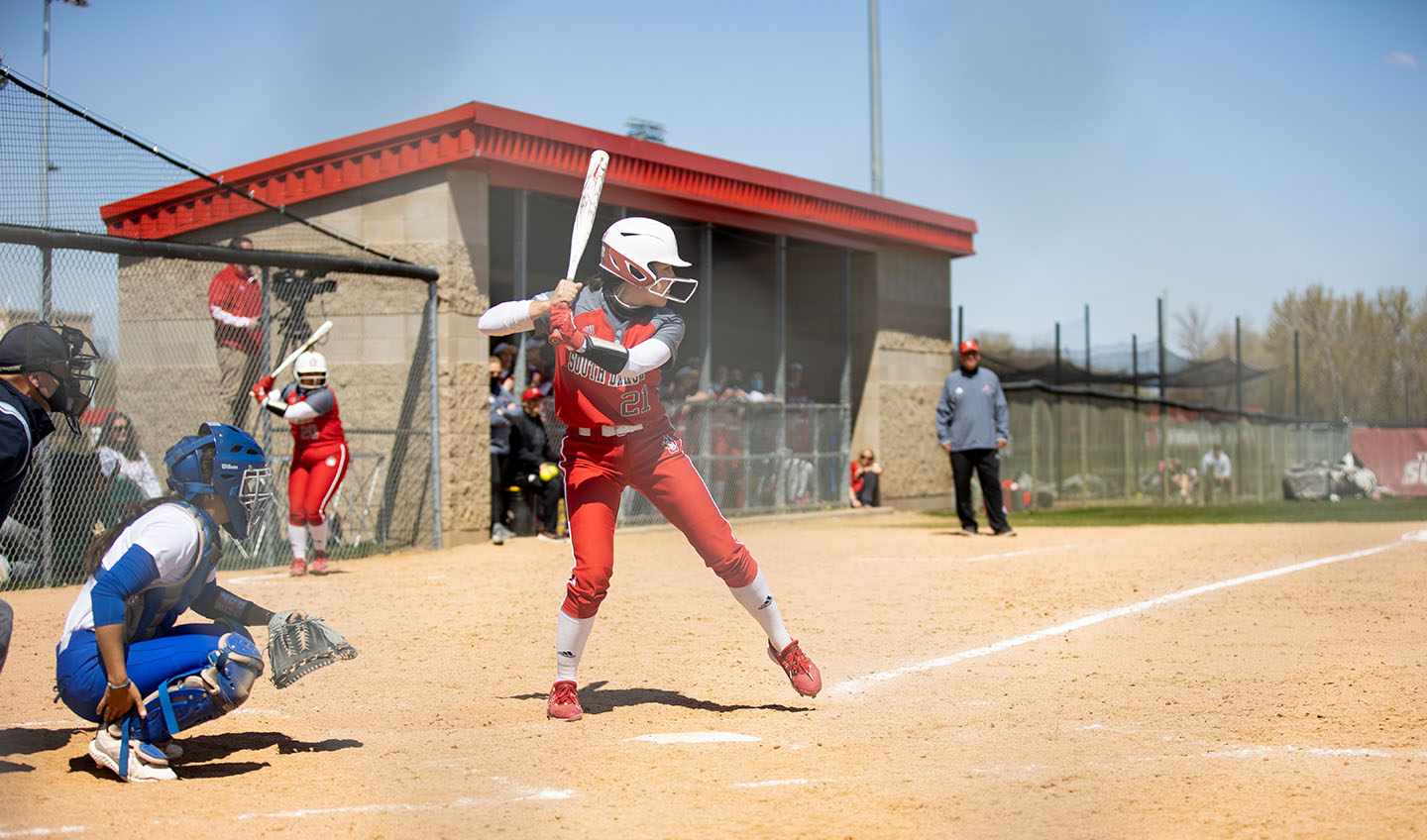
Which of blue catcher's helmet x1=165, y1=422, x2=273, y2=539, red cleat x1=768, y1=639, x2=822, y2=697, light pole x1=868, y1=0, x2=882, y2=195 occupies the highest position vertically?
light pole x1=868, y1=0, x2=882, y2=195

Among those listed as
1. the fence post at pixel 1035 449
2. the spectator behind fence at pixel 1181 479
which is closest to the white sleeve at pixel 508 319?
the fence post at pixel 1035 449

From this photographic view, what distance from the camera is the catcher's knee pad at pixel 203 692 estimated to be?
13.3 ft

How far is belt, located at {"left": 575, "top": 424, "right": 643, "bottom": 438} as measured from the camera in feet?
16.8

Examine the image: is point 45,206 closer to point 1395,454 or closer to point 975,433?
point 975,433

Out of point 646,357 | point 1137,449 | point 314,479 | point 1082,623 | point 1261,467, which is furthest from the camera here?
point 1261,467

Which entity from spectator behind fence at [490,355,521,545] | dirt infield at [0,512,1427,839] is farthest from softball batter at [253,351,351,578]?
spectator behind fence at [490,355,521,545]

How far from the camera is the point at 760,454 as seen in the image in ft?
53.5

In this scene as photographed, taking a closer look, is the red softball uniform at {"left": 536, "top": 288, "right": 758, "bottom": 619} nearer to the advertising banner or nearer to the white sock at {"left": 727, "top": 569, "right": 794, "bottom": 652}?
the white sock at {"left": 727, "top": 569, "right": 794, "bottom": 652}

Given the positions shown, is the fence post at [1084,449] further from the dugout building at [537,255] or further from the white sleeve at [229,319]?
the white sleeve at [229,319]

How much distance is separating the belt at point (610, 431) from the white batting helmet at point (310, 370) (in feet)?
18.1

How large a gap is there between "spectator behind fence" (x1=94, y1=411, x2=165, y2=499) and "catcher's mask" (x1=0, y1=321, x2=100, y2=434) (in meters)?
5.80

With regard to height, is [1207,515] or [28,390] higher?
[28,390]

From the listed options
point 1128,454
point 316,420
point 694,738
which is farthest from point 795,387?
point 694,738

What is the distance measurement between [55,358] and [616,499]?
214 cm
